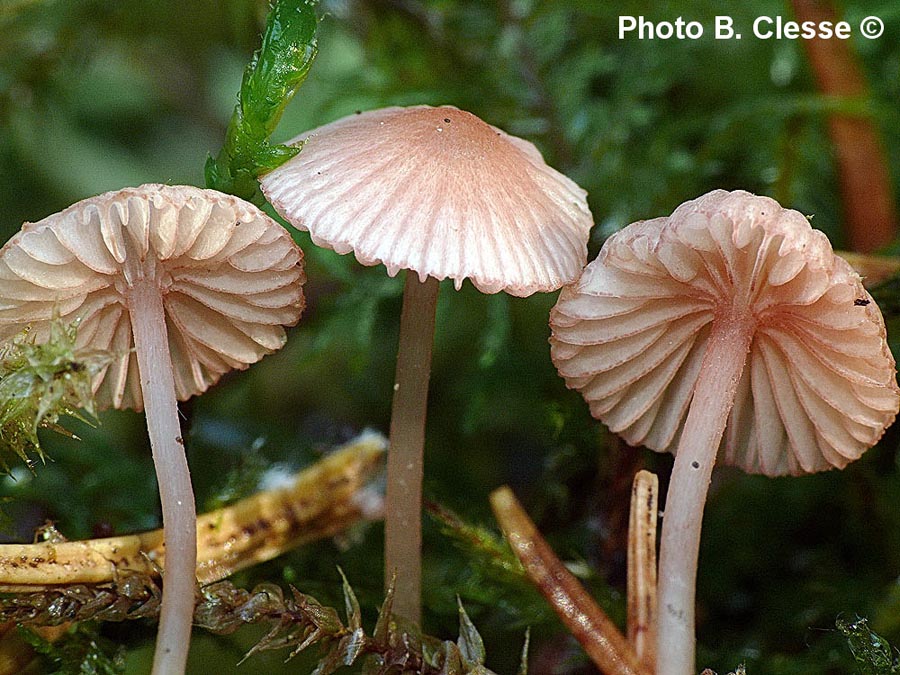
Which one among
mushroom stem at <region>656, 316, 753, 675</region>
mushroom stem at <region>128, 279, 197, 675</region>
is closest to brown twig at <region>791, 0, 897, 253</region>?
mushroom stem at <region>656, 316, 753, 675</region>

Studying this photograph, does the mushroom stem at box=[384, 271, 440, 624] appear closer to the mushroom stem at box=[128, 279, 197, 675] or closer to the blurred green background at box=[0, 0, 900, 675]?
the blurred green background at box=[0, 0, 900, 675]

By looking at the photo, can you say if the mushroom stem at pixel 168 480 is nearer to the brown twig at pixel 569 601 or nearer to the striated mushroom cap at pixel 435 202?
the striated mushroom cap at pixel 435 202

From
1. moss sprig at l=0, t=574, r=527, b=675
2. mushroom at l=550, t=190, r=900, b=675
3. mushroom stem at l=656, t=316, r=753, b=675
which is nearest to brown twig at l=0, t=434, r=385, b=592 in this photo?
moss sprig at l=0, t=574, r=527, b=675

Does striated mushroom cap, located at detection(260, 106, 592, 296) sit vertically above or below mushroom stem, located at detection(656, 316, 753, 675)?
above

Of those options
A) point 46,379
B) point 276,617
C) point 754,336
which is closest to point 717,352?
point 754,336

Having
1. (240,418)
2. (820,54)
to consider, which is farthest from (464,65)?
(240,418)

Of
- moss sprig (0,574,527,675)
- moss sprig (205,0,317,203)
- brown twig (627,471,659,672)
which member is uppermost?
moss sprig (205,0,317,203)

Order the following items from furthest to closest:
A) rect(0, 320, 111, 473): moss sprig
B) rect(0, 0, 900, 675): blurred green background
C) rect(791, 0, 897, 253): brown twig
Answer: rect(791, 0, 897, 253): brown twig
rect(0, 0, 900, 675): blurred green background
rect(0, 320, 111, 473): moss sprig

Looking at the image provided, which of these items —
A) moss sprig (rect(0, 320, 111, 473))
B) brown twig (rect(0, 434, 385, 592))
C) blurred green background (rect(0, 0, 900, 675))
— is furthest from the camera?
blurred green background (rect(0, 0, 900, 675))

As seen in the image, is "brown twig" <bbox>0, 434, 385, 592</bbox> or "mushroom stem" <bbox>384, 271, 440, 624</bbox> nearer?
"brown twig" <bbox>0, 434, 385, 592</bbox>
